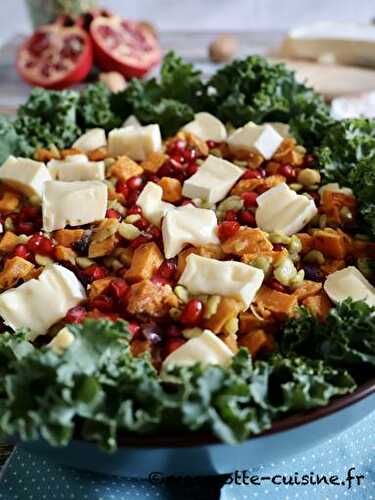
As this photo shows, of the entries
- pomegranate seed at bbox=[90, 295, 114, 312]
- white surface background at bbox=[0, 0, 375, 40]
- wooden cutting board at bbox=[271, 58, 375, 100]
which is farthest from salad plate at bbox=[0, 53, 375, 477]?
white surface background at bbox=[0, 0, 375, 40]

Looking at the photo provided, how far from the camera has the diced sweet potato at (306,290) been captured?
8.41 ft

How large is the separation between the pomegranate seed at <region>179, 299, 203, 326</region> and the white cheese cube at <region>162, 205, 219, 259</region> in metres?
0.32

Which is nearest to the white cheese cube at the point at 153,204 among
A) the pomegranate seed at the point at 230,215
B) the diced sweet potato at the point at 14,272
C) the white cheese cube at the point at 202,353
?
the pomegranate seed at the point at 230,215

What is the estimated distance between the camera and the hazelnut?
6.05 meters

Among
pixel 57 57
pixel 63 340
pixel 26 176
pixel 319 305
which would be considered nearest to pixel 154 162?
pixel 26 176

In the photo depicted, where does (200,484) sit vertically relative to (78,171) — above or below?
below

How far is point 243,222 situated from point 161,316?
65cm

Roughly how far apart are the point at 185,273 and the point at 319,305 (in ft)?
1.56

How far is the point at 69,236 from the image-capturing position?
2.86m

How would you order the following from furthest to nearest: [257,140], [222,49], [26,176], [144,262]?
[222,49] < [257,140] < [26,176] < [144,262]

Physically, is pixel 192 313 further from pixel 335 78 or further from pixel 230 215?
pixel 335 78

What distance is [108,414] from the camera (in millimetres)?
2020

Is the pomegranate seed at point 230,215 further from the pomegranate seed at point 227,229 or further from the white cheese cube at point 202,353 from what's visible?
the white cheese cube at point 202,353

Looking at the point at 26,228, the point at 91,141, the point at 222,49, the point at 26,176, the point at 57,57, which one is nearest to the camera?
the point at 26,228
